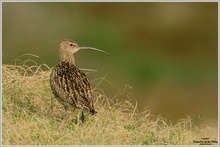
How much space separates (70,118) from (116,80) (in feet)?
31.2

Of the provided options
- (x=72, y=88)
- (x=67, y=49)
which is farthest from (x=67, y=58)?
(x=72, y=88)

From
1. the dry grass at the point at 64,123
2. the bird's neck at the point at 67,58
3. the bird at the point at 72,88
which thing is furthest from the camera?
the bird's neck at the point at 67,58

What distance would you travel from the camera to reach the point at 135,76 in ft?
80.7

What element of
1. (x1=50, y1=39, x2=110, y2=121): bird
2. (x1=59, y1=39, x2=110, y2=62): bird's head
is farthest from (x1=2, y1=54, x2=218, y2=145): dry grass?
(x1=59, y1=39, x2=110, y2=62): bird's head

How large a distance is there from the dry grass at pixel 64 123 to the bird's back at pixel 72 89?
0.73 ft

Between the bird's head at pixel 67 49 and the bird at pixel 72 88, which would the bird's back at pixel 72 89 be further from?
the bird's head at pixel 67 49

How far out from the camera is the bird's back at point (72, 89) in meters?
13.5

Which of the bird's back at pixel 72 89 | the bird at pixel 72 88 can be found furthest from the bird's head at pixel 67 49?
the bird's back at pixel 72 89

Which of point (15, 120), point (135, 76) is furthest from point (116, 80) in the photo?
point (15, 120)

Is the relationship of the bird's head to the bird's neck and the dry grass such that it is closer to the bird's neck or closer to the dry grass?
the bird's neck

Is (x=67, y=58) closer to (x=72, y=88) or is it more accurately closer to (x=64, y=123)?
(x=72, y=88)

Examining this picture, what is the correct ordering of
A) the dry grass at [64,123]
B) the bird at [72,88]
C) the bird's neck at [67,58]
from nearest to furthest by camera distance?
the dry grass at [64,123]
the bird at [72,88]
the bird's neck at [67,58]

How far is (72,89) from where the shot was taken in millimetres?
13656

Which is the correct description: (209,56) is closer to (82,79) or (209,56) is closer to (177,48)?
(177,48)
